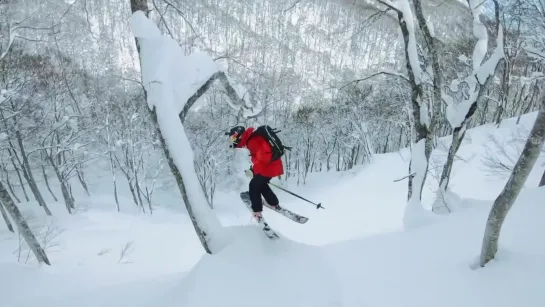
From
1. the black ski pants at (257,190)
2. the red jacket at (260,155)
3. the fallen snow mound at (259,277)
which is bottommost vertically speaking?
the fallen snow mound at (259,277)

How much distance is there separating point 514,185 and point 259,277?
10.3 ft

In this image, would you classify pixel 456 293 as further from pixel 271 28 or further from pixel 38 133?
pixel 271 28

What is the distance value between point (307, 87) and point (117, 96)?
3858 cm

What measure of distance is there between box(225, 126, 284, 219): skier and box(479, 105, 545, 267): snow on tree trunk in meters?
2.89

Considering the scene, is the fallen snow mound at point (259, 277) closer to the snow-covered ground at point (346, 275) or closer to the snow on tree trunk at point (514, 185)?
the snow-covered ground at point (346, 275)

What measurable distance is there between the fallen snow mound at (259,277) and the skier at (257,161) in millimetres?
525

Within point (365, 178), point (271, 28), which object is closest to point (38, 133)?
point (365, 178)

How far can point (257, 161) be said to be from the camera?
5117 millimetres

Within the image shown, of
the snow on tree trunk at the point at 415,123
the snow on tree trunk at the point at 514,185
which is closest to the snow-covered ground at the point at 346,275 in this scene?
the snow on tree trunk at the point at 514,185

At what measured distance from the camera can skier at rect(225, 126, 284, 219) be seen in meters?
5.04

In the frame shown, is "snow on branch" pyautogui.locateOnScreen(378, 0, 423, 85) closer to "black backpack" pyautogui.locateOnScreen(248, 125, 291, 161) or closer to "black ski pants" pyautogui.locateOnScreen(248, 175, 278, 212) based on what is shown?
"black backpack" pyautogui.locateOnScreen(248, 125, 291, 161)

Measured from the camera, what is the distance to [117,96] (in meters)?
28.7

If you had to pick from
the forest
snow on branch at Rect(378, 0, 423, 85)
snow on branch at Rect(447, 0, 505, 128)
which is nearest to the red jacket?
the forest

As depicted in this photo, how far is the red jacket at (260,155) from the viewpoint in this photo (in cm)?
503
